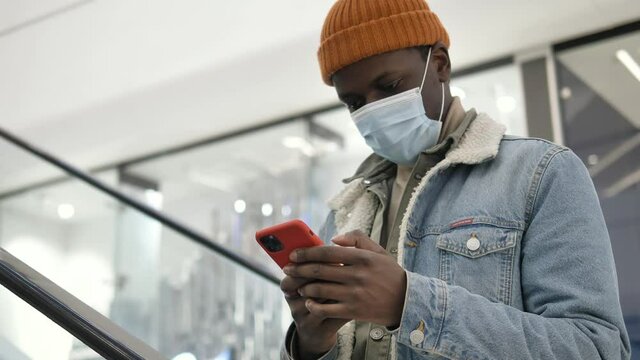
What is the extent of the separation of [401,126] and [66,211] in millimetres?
3943

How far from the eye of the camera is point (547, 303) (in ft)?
4.17

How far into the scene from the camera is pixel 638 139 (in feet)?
16.6

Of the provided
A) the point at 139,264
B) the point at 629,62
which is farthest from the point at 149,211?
the point at 629,62

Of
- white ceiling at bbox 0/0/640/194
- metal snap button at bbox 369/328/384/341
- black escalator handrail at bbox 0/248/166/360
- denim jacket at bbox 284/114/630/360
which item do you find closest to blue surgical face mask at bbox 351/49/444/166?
denim jacket at bbox 284/114/630/360

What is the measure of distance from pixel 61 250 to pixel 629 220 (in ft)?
11.7

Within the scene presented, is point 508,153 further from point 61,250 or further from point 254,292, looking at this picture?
point 61,250

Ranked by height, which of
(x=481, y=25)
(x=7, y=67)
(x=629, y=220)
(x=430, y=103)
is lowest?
(x=629, y=220)

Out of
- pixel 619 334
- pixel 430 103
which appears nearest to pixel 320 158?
pixel 430 103

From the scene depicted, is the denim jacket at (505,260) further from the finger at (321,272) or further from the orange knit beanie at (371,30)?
the orange knit beanie at (371,30)

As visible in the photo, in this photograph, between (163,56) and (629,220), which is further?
(163,56)

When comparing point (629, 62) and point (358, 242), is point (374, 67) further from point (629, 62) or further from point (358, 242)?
point (629, 62)

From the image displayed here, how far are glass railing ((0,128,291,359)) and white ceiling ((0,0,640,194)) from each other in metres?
0.42

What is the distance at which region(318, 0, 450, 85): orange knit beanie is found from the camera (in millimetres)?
1621

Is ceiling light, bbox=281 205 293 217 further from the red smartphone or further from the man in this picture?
the red smartphone
